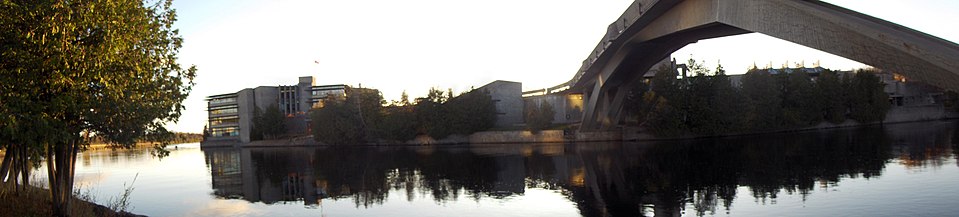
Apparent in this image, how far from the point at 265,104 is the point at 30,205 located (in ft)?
432

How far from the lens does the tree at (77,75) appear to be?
12.8 meters

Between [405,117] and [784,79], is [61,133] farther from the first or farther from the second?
[784,79]

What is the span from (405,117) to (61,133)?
2958 inches

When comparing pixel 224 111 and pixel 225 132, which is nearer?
pixel 225 132

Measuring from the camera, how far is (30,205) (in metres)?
15.6

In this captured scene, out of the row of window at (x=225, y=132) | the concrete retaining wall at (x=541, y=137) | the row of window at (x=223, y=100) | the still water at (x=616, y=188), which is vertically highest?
the row of window at (x=223, y=100)

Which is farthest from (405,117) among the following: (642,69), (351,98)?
(642,69)

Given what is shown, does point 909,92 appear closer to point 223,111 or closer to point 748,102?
point 748,102

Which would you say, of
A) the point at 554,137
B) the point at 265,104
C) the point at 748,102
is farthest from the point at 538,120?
the point at 265,104

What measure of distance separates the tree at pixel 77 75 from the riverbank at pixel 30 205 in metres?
0.48

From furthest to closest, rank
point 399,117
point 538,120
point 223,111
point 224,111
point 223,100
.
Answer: point 223,100 < point 223,111 < point 224,111 < point 399,117 < point 538,120

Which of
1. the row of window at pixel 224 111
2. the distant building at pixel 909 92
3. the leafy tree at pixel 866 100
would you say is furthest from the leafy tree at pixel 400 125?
the distant building at pixel 909 92

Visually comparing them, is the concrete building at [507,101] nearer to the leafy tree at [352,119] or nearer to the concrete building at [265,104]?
the leafy tree at [352,119]

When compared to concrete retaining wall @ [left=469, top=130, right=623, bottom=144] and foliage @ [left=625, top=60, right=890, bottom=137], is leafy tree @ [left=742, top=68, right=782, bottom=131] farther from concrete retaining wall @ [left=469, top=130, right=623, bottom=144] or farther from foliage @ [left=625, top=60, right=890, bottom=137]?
concrete retaining wall @ [left=469, top=130, right=623, bottom=144]
